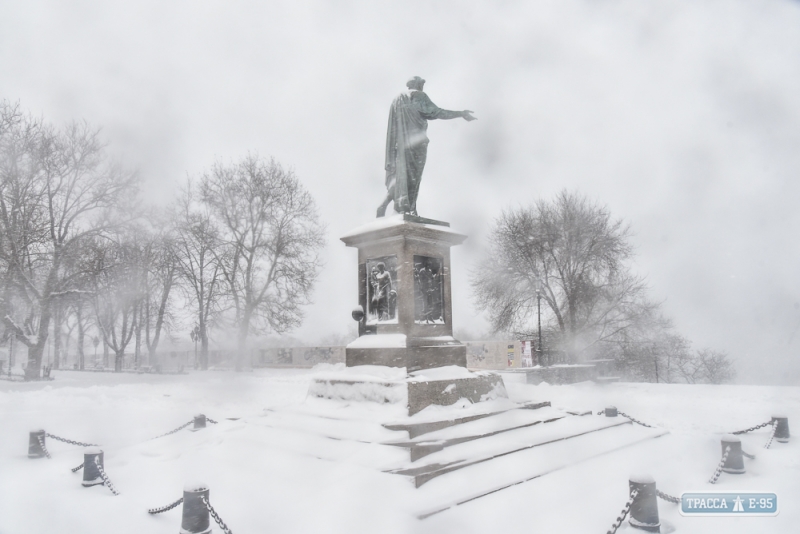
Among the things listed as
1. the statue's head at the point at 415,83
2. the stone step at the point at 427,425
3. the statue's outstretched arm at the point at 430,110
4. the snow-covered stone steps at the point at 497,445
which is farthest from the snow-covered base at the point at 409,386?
the statue's head at the point at 415,83

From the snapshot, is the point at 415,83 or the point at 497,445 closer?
the point at 497,445

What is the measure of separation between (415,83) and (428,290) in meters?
3.37

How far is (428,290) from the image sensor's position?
7289 mm

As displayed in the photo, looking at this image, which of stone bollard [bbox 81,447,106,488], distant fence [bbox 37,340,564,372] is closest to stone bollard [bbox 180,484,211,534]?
stone bollard [bbox 81,447,106,488]

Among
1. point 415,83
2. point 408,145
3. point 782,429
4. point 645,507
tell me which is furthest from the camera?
point 415,83

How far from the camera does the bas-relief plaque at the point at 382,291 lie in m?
7.07

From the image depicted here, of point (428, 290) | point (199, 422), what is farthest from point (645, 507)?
point (199, 422)

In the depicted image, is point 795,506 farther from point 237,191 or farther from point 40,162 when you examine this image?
point 237,191

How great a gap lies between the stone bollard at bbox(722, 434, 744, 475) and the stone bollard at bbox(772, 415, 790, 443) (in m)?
2.26

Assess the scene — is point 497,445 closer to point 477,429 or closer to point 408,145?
point 477,429

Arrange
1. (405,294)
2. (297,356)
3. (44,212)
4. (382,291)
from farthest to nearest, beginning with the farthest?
1. (297,356)
2. (44,212)
3. (382,291)
4. (405,294)

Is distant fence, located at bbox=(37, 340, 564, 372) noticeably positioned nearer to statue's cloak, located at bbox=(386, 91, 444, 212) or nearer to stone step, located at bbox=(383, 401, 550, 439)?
statue's cloak, located at bbox=(386, 91, 444, 212)

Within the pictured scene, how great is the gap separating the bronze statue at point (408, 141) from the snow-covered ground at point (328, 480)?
10.8 ft

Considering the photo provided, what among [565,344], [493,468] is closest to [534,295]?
[565,344]
